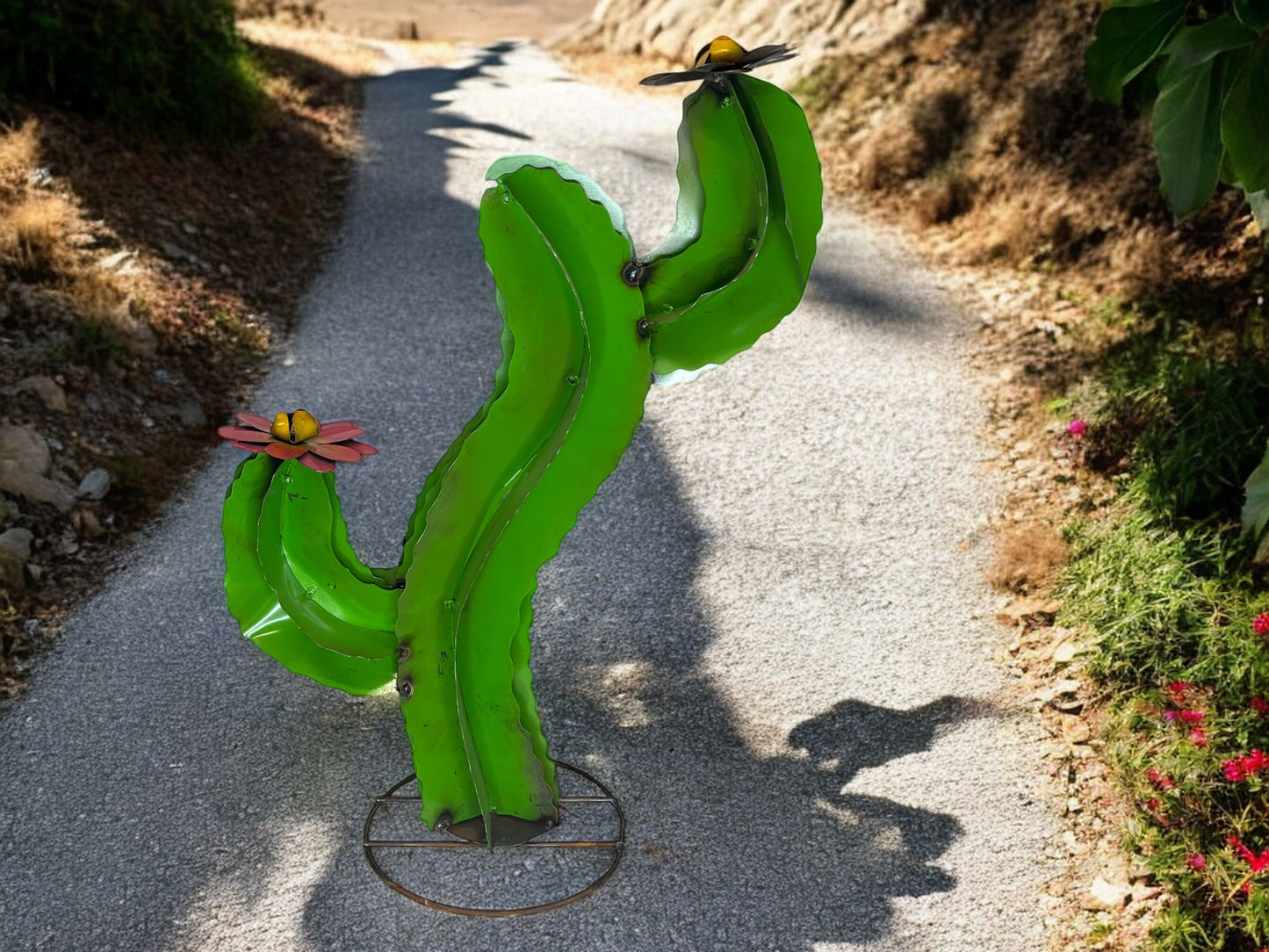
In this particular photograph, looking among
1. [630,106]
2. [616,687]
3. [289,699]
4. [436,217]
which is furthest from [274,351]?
[630,106]

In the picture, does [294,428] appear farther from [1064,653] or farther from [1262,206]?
[1262,206]

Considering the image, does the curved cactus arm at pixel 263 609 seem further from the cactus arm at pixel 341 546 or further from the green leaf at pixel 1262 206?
the green leaf at pixel 1262 206

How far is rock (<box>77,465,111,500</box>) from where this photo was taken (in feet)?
16.8

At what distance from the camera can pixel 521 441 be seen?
3.02 metres

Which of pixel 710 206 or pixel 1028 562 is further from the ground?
pixel 710 206

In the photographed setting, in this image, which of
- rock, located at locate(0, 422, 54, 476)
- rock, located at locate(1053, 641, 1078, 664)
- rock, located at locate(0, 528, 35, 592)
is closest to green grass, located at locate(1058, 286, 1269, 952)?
rock, located at locate(1053, 641, 1078, 664)

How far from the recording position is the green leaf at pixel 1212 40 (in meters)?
2.75

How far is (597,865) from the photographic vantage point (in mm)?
3533

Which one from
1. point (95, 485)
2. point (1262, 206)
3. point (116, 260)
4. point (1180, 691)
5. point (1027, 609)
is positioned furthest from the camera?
point (116, 260)

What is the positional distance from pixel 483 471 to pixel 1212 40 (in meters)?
2.07

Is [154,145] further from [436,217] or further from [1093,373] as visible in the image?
[1093,373]

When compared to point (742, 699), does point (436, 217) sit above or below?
above

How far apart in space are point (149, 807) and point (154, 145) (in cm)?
542

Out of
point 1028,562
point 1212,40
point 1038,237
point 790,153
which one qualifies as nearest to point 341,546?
point 790,153
